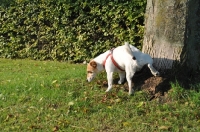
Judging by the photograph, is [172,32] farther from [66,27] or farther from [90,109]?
[66,27]

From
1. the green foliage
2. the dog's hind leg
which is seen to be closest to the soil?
the dog's hind leg

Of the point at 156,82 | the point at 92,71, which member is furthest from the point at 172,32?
the point at 92,71

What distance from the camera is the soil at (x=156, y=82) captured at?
22.0 feet

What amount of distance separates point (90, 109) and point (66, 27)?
6251 millimetres

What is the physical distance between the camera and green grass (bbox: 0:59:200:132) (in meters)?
5.90

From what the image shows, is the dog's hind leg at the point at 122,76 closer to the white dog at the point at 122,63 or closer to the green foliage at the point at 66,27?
the white dog at the point at 122,63

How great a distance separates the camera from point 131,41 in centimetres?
1121

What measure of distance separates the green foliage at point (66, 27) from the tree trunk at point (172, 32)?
3.78 metres

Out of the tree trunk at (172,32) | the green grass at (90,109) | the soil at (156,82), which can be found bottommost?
the green grass at (90,109)

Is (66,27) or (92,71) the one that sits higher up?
(66,27)

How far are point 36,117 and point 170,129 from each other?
6.80 feet

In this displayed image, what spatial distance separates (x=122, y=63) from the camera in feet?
22.8

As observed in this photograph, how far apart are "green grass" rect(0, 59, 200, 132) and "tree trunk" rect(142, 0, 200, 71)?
22.4 inches

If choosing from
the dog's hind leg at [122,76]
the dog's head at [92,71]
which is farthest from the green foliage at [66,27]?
the dog's hind leg at [122,76]
